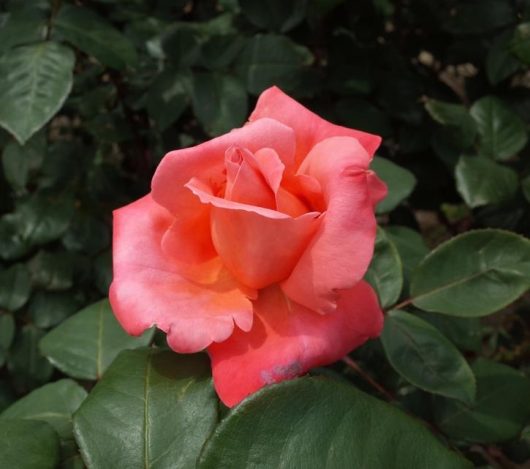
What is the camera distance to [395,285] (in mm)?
688

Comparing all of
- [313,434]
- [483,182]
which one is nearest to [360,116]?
[483,182]

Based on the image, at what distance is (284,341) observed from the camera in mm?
498

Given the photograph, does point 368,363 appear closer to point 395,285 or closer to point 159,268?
point 395,285

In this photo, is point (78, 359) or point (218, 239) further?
point (78, 359)

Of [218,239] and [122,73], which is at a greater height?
[218,239]

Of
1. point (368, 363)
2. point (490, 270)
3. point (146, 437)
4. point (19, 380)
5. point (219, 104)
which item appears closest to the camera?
point (146, 437)

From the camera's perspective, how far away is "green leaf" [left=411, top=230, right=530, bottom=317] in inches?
25.6

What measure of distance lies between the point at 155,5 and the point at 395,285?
2.45 ft

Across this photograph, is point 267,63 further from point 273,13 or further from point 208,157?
point 208,157

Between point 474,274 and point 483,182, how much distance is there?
24 centimetres

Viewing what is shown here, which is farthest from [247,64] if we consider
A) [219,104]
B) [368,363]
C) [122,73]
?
[368,363]

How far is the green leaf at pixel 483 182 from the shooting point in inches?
34.2

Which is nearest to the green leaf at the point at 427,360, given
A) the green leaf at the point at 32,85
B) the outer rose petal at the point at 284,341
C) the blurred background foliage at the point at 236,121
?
the blurred background foliage at the point at 236,121

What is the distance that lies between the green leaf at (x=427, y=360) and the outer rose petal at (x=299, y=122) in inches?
8.2
